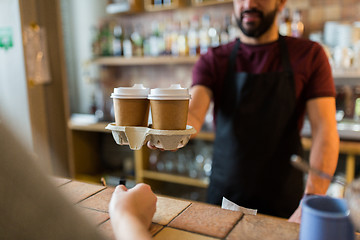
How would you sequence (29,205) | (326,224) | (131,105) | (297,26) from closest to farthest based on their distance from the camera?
(29,205) < (326,224) < (131,105) < (297,26)

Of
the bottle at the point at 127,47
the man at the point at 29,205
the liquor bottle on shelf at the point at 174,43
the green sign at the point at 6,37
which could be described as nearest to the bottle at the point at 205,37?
the liquor bottle on shelf at the point at 174,43

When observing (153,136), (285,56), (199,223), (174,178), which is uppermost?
(285,56)

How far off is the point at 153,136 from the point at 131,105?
12 cm

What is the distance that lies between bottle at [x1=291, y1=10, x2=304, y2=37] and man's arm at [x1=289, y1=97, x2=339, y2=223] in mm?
1177

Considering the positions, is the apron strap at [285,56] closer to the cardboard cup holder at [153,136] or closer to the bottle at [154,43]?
the cardboard cup holder at [153,136]

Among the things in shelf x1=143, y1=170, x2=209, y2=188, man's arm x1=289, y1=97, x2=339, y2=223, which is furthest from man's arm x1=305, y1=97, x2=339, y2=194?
shelf x1=143, y1=170, x2=209, y2=188

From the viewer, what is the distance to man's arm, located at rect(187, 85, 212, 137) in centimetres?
149

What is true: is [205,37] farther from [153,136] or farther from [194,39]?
[153,136]

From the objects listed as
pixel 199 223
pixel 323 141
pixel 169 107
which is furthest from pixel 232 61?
pixel 199 223

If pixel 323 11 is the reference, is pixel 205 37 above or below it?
below

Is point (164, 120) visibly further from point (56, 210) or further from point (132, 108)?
point (56, 210)

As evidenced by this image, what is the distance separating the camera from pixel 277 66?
5.34ft

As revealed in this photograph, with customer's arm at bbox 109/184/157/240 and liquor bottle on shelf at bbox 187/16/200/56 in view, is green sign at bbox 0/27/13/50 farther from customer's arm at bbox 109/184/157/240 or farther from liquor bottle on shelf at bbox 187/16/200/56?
customer's arm at bbox 109/184/157/240

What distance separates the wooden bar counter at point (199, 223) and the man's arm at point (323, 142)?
49 cm
